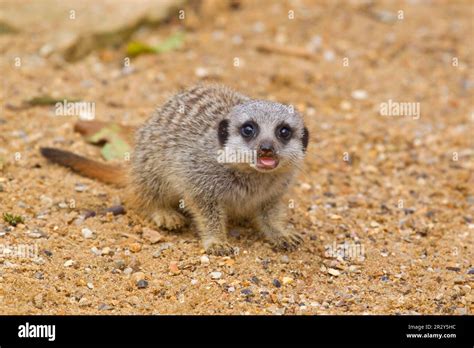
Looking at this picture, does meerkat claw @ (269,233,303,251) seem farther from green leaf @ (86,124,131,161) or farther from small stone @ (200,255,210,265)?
green leaf @ (86,124,131,161)

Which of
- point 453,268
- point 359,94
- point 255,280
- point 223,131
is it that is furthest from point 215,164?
point 359,94

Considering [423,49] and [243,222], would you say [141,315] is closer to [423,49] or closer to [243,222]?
[243,222]

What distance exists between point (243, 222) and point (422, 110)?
130 inches

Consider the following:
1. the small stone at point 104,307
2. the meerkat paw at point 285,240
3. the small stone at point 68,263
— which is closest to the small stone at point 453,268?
the meerkat paw at point 285,240

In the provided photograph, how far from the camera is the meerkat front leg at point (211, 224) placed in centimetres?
503

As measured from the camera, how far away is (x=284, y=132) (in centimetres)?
491

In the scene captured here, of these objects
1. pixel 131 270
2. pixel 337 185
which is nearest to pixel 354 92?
pixel 337 185

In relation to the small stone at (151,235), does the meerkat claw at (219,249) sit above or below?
below

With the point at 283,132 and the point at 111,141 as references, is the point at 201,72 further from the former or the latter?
the point at 283,132

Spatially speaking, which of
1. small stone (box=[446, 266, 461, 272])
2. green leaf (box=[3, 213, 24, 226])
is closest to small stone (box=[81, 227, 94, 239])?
green leaf (box=[3, 213, 24, 226])

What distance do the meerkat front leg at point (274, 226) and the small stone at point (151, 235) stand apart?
776 millimetres

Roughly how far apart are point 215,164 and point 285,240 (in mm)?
769

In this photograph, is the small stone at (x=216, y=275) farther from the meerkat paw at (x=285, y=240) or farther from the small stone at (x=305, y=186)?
the small stone at (x=305, y=186)

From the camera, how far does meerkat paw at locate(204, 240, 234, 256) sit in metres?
4.95
